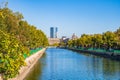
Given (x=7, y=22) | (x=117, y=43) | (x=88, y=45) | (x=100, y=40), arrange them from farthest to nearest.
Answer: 1. (x=88, y=45)
2. (x=100, y=40)
3. (x=117, y=43)
4. (x=7, y=22)

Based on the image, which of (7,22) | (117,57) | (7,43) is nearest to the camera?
(7,43)

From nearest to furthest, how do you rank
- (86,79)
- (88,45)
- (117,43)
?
(86,79) → (117,43) → (88,45)

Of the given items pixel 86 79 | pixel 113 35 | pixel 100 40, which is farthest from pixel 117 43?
pixel 86 79

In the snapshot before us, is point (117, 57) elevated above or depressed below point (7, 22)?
below

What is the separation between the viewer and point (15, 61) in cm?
2403

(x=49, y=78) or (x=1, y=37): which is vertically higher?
(x=1, y=37)

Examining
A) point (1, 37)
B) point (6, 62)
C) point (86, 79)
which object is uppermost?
point (1, 37)

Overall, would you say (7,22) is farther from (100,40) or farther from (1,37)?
(100,40)

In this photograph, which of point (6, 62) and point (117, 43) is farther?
point (117, 43)

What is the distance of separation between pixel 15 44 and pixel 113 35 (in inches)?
3551

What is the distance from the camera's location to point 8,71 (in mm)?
24062

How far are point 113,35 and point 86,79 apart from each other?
7610cm

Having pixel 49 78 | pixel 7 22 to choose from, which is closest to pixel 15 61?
pixel 49 78

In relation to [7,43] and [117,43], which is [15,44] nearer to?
[7,43]
